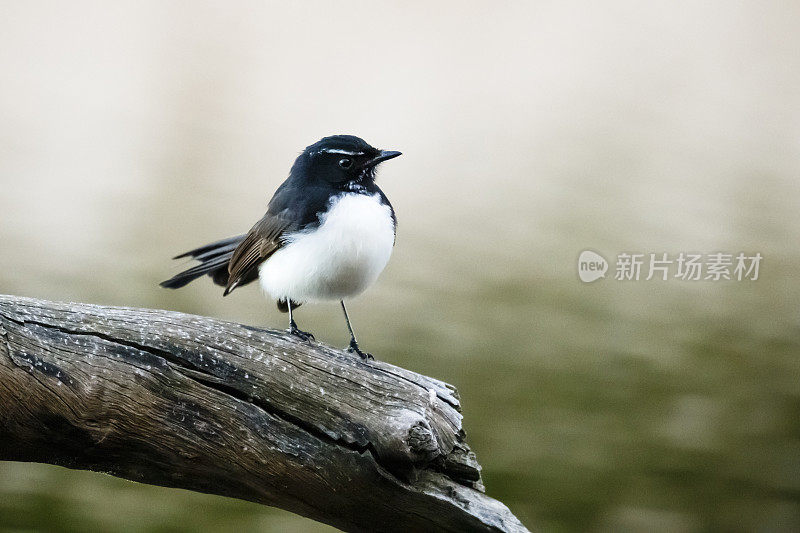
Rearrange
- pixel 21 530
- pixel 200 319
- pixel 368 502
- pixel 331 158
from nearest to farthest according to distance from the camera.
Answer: pixel 368 502 → pixel 200 319 → pixel 331 158 → pixel 21 530

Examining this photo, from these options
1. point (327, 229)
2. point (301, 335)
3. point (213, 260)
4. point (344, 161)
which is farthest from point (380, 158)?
point (213, 260)

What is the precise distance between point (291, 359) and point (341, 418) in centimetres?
24

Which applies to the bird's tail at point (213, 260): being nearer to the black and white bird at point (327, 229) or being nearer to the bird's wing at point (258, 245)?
the bird's wing at point (258, 245)

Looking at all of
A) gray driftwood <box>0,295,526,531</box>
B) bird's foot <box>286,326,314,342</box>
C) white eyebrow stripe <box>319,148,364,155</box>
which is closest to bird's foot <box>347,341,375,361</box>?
bird's foot <box>286,326,314,342</box>

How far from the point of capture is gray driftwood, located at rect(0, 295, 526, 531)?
7.35 ft

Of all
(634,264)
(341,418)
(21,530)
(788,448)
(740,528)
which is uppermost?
(634,264)

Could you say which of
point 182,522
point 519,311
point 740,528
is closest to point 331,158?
point 519,311

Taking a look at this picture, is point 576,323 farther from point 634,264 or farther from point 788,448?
point 788,448

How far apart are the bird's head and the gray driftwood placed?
650mm

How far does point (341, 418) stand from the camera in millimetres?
2293

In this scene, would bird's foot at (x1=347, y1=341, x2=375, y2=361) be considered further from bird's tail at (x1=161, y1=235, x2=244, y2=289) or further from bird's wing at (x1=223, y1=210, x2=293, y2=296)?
bird's tail at (x1=161, y1=235, x2=244, y2=289)

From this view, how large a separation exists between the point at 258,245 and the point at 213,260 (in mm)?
350

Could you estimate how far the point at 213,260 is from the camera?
3.10 metres

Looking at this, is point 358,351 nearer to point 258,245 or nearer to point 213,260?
point 258,245
